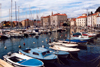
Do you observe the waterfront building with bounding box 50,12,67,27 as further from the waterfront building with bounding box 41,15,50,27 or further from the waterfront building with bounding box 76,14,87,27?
the waterfront building with bounding box 76,14,87,27

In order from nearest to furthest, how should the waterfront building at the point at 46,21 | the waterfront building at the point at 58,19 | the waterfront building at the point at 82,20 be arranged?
the waterfront building at the point at 82,20 < the waterfront building at the point at 58,19 < the waterfront building at the point at 46,21

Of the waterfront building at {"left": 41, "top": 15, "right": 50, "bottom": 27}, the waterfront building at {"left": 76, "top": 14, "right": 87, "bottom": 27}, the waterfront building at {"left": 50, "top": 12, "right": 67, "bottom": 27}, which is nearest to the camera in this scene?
the waterfront building at {"left": 76, "top": 14, "right": 87, "bottom": 27}

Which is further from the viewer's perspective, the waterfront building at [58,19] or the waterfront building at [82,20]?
the waterfront building at [58,19]

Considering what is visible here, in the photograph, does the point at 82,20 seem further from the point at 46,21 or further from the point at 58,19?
the point at 46,21

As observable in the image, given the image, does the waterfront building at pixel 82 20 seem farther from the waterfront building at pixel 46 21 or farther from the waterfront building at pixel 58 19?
the waterfront building at pixel 46 21

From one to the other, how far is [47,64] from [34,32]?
47.4m

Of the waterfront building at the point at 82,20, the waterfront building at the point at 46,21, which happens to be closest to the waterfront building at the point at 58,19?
the waterfront building at the point at 46,21

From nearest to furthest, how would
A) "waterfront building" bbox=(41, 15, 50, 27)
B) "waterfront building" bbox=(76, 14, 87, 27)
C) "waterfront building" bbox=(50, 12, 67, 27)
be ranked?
"waterfront building" bbox=(76, 14, 87, 27), "waterfront building" bbox=(50, 12, 67, 27), "waterfront building" bbox=(41, 15, 50, 27)

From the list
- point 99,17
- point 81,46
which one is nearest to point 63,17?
point 99,17

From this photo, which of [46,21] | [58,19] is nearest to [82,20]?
[58,19]

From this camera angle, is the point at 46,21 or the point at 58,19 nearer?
the point at 58,19

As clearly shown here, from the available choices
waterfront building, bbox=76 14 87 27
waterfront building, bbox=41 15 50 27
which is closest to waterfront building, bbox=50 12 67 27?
waterfront building, bbox=41 15 50 27

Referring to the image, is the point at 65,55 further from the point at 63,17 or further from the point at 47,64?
the point at 63,17

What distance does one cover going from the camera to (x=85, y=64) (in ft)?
55.2
